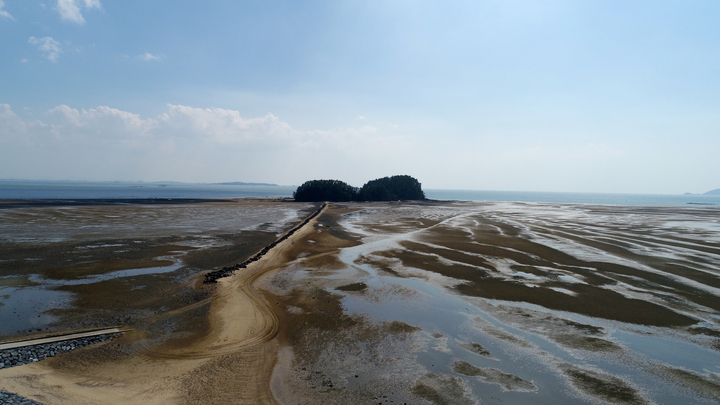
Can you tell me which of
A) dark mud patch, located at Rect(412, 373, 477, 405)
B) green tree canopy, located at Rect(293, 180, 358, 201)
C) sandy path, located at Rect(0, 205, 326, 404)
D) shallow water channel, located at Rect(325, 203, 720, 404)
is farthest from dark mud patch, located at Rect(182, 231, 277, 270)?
green tree canopy, located at Rect(293, 180, 358, 201)

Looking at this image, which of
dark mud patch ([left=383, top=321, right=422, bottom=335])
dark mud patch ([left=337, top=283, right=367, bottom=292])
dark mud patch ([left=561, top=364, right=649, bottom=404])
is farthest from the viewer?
dark mud patch ([left=337, top=283, right=367, bottom=292])

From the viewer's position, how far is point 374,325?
998cm

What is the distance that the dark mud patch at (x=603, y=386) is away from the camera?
6.46 metres

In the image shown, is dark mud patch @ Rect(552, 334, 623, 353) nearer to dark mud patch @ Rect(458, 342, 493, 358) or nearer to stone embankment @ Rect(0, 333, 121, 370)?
dark mud patch @ Rect(458, 342, 493, 358)

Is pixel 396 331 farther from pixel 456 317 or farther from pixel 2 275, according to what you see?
pixel 2 275

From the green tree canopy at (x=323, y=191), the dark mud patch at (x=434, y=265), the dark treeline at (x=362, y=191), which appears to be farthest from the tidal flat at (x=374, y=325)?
the dark treeline at (x=362, y=191)

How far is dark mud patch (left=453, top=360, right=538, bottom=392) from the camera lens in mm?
6812

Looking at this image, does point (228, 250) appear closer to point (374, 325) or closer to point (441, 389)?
point (374, 325)

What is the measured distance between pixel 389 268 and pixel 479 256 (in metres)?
6.36

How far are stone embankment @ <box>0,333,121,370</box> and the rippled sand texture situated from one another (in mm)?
5010

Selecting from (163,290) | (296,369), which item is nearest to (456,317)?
(296,369)

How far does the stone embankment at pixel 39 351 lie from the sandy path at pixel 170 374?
12.6 inches

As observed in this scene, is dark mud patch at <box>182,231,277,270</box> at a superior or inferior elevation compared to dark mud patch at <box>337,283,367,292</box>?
superior

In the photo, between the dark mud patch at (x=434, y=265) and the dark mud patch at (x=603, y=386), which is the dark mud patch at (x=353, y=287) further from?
the dark mud patch at (x=603, y=386)
